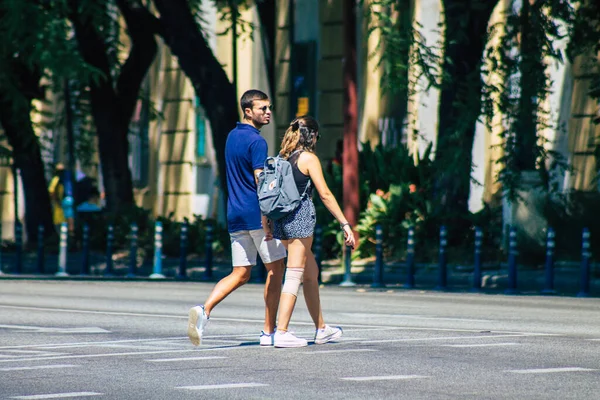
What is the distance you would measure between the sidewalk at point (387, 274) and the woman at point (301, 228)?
942 cm

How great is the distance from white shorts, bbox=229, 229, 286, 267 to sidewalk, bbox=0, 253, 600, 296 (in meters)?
9.68

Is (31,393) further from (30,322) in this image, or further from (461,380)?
(30,322)

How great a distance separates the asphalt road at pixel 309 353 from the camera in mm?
8938

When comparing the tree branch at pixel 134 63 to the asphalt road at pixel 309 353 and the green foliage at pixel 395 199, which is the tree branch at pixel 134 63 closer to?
the green foliage at pixel 395 199

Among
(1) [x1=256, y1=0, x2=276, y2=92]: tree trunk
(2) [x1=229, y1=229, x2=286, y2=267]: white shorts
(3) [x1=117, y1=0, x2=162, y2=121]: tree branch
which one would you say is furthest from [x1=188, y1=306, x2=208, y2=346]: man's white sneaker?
(1) [x1=256, y1=0, x2=276, y2=92]: tree trunk

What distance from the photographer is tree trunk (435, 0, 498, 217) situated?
23234 millimetres

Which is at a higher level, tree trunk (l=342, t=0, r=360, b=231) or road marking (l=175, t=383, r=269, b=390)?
tree trunk (l=342, t=0, r=360, b=231)

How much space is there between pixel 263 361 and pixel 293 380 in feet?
3.80

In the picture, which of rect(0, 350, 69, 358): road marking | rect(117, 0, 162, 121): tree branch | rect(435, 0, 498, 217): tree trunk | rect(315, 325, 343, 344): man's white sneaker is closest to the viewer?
rect(0, 350, 69, 358): road marking

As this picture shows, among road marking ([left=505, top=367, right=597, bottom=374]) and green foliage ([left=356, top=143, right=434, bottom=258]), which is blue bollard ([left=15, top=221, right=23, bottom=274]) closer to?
green foliage ([left=356, top=143, right=434, bottom=258])

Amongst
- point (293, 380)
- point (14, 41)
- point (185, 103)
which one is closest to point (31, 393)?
point (293, 380)

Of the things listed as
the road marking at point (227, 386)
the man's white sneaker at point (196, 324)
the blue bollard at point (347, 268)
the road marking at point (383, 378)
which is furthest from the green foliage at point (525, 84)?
the road marking at point (227, 386)

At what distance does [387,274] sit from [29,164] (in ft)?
36.0

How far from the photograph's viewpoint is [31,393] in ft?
28.8
